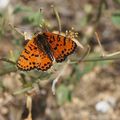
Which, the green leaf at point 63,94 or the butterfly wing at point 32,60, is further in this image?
the green leaf at point 63,94

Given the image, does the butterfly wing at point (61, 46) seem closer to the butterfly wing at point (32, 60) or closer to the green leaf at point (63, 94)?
the butterfly wing at point (32, 60)

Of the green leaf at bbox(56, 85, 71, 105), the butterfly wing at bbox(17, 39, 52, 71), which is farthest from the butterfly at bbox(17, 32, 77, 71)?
the green leaf at bbox(56, 85, 71, 105)

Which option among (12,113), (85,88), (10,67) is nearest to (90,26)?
(85,88)

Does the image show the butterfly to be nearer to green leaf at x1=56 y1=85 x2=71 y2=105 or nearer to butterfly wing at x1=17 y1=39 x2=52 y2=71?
butterfly wing at x1=17 y1=39 x2=52 y2=71

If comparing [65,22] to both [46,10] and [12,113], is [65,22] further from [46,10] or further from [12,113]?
[12,113]

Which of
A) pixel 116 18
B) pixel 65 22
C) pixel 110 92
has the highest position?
pixel 116 18

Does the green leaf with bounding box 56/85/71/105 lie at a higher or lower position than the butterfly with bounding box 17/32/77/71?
lower

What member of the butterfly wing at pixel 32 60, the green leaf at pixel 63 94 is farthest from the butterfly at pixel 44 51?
the green leaf at pixel 63 94
